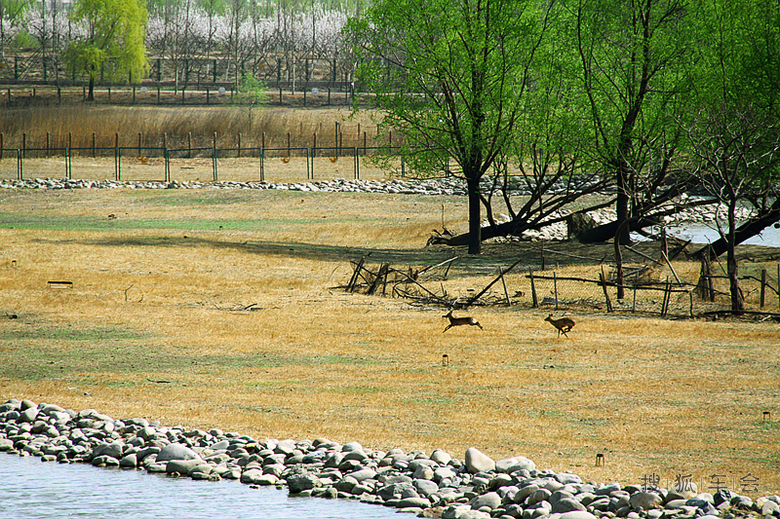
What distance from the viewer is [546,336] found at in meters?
15.9

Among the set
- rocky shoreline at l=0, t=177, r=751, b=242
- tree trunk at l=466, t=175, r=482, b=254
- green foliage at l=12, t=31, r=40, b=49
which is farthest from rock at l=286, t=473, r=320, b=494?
green foliage at l=12, t=31, r=40, b=49

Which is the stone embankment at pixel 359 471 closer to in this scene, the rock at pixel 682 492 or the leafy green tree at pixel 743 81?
the rock at pixel 682 492

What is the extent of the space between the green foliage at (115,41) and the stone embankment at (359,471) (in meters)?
93.1

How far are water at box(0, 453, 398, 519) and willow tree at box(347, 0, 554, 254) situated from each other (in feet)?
67.5

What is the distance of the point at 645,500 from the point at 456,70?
21.9m

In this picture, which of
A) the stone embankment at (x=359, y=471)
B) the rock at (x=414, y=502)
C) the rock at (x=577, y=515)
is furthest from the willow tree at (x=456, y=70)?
the rock at (x=577, y=515)

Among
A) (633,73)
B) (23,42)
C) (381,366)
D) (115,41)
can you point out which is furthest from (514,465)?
(23,42)

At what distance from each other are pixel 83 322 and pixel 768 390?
474 inches

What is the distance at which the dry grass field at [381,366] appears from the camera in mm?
9742

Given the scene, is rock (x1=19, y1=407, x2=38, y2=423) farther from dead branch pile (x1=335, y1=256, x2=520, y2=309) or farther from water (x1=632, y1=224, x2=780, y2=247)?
water (x1=632, y1=224, x2=780, y2=247)

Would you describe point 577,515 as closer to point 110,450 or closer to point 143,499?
point 143,499

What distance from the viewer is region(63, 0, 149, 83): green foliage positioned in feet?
320

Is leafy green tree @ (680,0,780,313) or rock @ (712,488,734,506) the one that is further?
leafy green tree @ (680,0,780,313)

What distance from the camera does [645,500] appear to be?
7301mm
